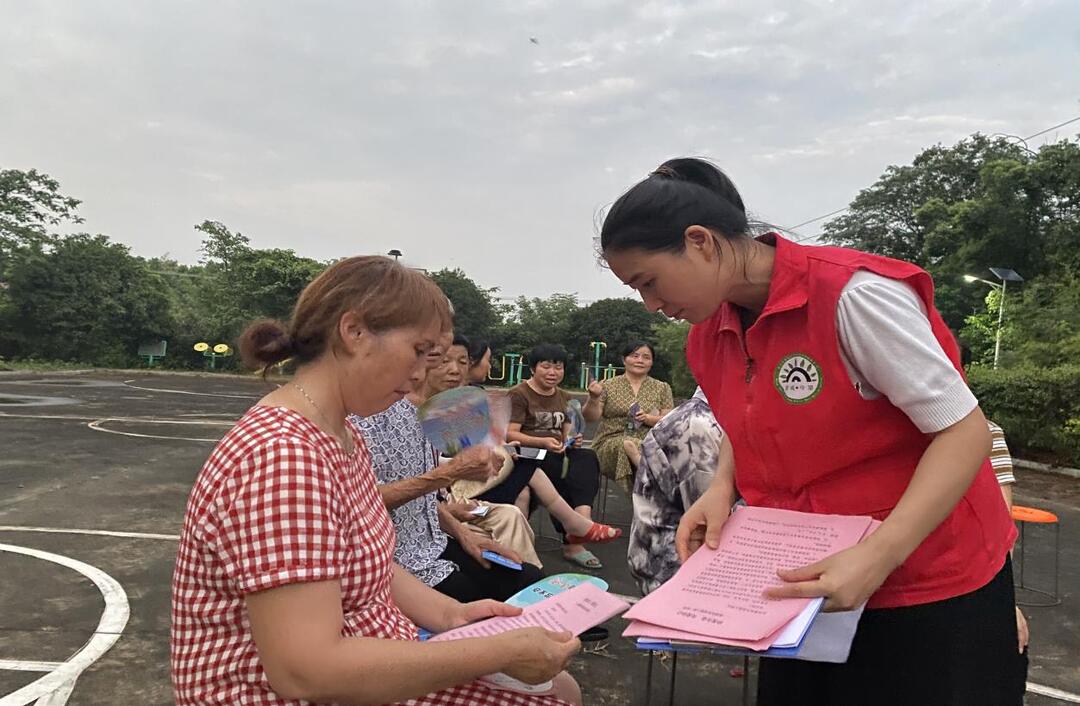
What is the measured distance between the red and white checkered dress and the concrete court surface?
64 cm

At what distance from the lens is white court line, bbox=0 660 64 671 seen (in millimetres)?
3225

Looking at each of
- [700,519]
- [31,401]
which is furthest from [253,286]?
[700,519]

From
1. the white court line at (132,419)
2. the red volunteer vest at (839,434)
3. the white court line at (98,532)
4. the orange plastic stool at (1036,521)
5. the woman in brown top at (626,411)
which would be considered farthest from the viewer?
the white court line at (132,419)

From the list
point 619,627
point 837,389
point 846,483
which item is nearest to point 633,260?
point 837,389

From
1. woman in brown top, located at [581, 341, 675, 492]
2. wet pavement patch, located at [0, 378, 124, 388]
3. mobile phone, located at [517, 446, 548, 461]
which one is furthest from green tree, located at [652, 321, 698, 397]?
mobile phone, located at [517, 446, 548, 461]

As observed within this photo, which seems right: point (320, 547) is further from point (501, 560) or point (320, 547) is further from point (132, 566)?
point (132, 566)

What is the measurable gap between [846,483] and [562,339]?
3005cm

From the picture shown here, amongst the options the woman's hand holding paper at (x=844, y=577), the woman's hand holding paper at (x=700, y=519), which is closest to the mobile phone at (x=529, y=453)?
the woman's hand holding paper at (x=700, y=519)

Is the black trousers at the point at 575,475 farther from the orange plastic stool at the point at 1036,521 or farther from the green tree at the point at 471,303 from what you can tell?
the green tree at the point at 471,303

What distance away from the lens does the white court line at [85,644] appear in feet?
9.77

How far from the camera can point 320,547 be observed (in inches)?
45.7

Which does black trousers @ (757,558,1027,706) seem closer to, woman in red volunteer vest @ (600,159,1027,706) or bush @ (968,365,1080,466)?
woman in red volunteer vest @ (600,159,1027,706)


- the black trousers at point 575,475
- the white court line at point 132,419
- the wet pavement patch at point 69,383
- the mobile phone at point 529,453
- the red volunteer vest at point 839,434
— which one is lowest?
the wet pavement patch at point 69,383

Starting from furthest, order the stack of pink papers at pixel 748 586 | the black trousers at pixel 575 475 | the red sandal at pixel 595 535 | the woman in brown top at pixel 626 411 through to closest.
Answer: the woman in brown top at pixel 626 411, the black trousers at pixel 575 475, the red sandal at pixel 595 535, the stack of pink papers at pixel 748 586
